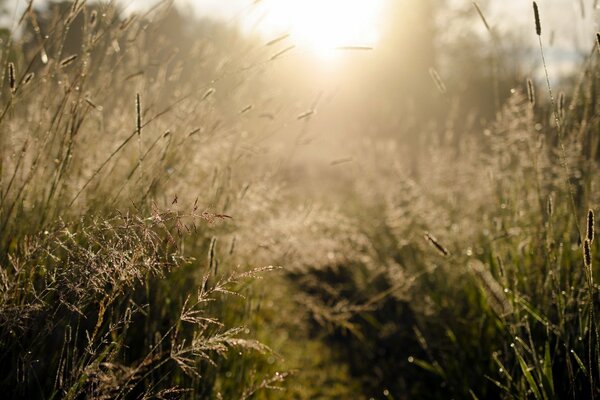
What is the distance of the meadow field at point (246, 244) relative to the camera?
132cm

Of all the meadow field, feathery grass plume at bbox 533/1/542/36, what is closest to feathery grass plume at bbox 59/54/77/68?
the meadow field

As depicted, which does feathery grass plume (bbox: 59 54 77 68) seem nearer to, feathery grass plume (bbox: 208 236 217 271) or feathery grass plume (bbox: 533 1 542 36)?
feathery grass plume (bbox: 208 236 217 271)

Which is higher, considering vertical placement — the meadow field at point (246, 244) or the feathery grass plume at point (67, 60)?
the feathery grass plume at point (67, 60)

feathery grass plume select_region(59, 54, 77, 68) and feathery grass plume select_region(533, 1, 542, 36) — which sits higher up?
feathery grass plume select_region(59, 54, 77, 68)

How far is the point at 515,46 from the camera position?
3.12 meters

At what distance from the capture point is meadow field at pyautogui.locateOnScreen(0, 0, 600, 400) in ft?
4.32

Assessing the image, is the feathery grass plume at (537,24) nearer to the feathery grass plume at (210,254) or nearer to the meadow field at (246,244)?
the meadow field at (246,244)

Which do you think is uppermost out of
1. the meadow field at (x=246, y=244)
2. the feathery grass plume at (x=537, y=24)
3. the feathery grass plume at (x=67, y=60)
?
the feathery grass plume at (x=67, y=60)

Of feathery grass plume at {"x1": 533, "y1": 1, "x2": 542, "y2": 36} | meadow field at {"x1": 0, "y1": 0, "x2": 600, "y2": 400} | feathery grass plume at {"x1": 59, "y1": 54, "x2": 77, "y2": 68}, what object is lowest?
meadow field at {"x1": 0, "y1": 0, "x2": 600, "y2": 400}

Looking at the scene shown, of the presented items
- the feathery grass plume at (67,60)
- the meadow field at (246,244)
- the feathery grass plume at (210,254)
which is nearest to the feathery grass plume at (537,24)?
the meadow field at (246,244)

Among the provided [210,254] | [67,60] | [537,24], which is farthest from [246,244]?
[537,24]

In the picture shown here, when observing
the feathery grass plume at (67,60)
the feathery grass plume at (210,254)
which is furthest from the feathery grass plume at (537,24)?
the feathery grass plume at (67,60)

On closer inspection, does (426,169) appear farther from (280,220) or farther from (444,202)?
(280,220)

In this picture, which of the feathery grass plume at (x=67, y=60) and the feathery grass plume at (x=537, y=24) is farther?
the feathery grass plume at (x=67, y=60)
